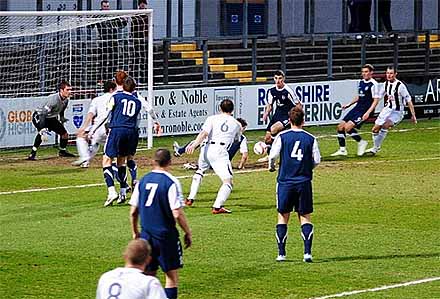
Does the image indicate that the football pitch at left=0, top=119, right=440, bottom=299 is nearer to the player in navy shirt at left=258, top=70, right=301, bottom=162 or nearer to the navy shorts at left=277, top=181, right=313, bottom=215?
the navy shorts at left=277, top=181, right=313, bottom=215

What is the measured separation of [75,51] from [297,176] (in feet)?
55.1

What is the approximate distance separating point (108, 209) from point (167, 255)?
8.30 m

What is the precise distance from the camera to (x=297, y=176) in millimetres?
16172

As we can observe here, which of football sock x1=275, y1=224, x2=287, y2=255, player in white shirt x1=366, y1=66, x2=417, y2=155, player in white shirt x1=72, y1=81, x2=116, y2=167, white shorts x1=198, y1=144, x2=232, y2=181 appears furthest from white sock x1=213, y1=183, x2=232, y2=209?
player in white shirt x1=366, y1=66, x2=417, y2=155

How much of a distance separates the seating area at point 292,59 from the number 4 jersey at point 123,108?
41.9 feet

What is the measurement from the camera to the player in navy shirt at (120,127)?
846 inches

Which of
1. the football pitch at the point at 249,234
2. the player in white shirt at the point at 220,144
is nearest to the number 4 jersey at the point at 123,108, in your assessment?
the football pitch at the point at 249,234

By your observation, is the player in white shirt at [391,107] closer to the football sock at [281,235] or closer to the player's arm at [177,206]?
the football sock at [281,235]

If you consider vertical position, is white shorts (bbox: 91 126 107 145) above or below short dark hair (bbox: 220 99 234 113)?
below

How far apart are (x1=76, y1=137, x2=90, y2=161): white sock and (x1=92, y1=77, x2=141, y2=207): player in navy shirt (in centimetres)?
442

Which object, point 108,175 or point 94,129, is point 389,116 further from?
point 108,175

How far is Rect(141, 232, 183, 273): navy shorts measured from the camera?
12953 mm

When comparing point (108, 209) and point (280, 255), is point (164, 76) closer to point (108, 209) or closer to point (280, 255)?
point (108, 209)

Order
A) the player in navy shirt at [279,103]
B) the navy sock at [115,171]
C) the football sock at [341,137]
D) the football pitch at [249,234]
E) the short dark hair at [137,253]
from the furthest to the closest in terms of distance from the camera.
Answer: the football sock at [341,137] < the player in navy shirt at [279,103] < the navy sock at [115,171] < the football pitch at [249,234] < the short dark hair at [137,253]
